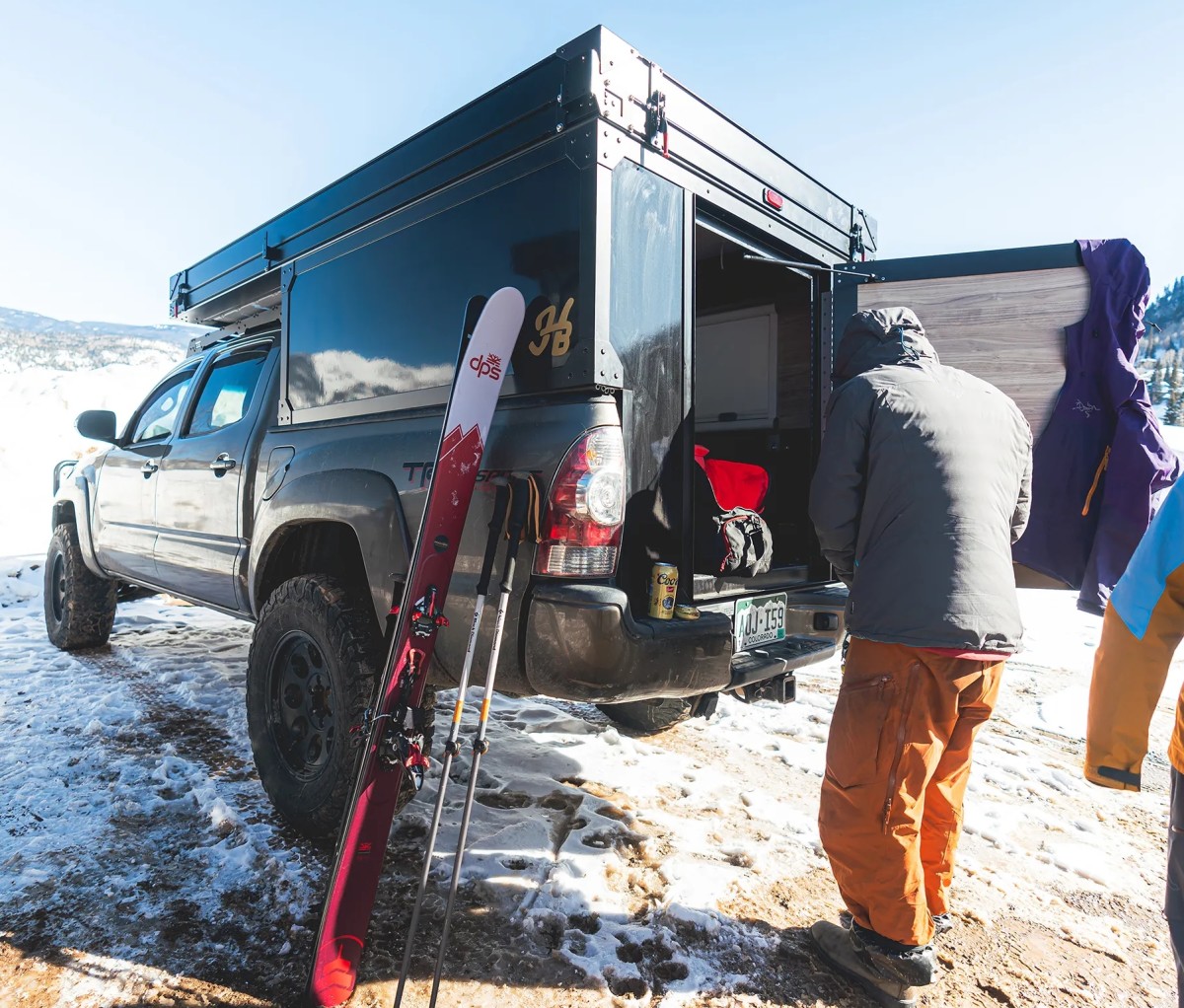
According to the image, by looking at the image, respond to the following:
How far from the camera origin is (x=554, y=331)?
6.97 feet

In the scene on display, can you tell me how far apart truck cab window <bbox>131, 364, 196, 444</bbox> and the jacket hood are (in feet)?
12.1

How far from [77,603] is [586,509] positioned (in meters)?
4.80

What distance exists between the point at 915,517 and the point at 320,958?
198 cm

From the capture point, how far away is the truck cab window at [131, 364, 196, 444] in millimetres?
4242

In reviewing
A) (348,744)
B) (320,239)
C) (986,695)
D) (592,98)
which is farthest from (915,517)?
(320,239)

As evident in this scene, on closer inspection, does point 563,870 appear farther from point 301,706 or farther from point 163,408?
point 163,408

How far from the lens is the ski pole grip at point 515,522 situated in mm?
1940

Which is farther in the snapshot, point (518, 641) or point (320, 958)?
point (518, 641)

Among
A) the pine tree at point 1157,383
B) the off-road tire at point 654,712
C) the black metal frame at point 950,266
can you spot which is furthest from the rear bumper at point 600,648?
the pine tree at point 1157,383

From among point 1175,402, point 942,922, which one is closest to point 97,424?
point 942,922

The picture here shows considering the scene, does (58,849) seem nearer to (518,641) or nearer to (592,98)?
(518,641)

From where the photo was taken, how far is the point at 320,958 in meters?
1.82

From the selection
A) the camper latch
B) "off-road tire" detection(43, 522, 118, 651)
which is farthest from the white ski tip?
"off-road tire" detection(43, 522, 118, 651)

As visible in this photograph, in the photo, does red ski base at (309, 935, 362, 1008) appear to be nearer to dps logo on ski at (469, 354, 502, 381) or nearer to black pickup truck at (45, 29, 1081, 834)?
black pickup truck at (45, 29, 1081, 834)
